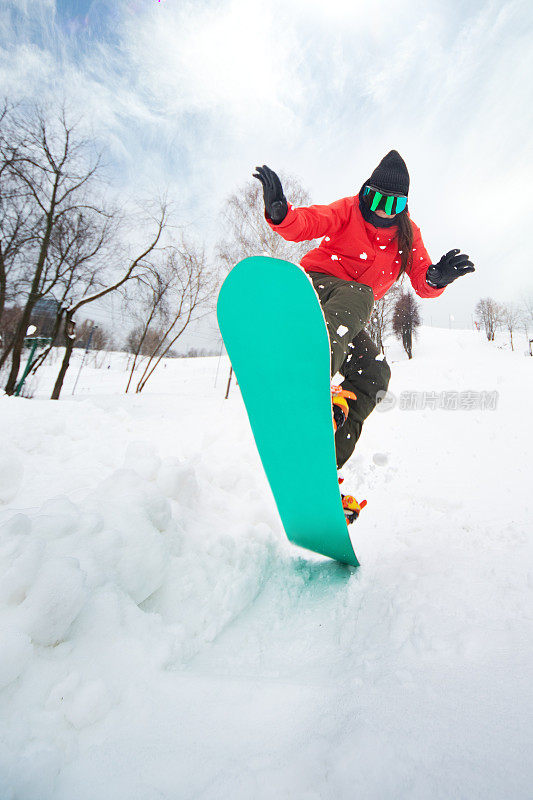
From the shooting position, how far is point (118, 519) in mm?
1339

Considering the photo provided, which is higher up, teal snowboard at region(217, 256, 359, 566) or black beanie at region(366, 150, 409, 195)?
black beanie at region(366, 150, 409, 195)

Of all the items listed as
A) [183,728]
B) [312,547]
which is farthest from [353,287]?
[183,728]

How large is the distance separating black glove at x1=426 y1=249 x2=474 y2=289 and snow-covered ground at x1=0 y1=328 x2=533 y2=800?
1.55 meters

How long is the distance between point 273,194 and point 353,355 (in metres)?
1.10

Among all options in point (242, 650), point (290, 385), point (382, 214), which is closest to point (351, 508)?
point (290, 385)

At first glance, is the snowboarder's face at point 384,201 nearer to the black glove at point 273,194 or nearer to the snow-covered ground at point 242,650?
the black glove at point 273,194

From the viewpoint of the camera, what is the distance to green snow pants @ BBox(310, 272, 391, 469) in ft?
5.98

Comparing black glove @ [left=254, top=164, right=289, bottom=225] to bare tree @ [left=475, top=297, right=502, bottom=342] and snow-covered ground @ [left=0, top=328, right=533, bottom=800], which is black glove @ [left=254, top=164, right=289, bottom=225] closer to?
snow-covered ground @ [left=0, top=328, right=533, bottom=800]

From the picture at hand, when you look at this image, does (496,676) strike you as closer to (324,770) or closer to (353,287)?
(324,770)

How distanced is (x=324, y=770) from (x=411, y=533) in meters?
1.64

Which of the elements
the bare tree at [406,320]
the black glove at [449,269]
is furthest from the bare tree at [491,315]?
the black glove at [449,269]

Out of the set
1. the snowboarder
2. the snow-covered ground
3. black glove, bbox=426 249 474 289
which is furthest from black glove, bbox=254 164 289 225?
the snow-covered ground

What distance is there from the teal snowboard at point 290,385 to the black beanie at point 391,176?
37.4 inches

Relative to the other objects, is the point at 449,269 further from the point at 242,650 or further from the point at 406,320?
the point at 406,320
